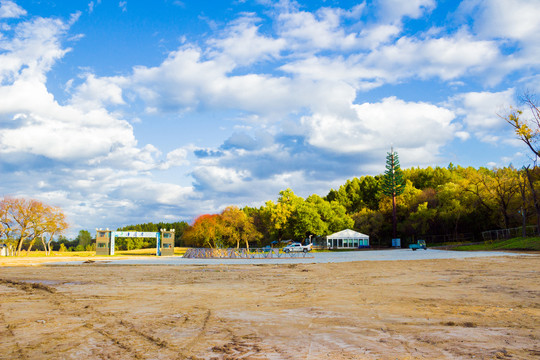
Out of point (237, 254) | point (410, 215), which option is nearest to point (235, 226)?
point (237, 254)

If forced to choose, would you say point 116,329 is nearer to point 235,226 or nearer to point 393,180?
point 235,226

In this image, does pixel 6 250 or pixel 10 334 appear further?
pixel 6 250

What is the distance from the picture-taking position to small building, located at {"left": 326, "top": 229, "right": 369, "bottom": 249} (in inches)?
2763

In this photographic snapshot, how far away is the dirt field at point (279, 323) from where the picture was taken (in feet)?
17.7

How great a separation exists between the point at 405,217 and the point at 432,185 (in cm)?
1336

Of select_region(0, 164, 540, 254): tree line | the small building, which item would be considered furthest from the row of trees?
the small building

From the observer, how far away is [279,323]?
24.0 feet

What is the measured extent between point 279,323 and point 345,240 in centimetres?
6534

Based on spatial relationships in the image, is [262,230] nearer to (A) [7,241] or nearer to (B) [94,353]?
(A) [7,241]

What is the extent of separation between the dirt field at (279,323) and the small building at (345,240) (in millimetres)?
58512

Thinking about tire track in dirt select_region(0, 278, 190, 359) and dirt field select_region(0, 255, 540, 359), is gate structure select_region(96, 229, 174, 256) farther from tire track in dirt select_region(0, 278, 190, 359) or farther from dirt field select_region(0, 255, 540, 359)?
tire track in dirt select_region(0, 278, 190, 359)

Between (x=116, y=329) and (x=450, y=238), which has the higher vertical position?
(x=116, y=329)

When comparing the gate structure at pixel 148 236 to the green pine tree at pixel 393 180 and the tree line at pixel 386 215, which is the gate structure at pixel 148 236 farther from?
the green pine tree at pixel 393 180

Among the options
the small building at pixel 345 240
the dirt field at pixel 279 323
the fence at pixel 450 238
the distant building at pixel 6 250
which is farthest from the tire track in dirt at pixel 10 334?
the fence at pixel 450 238
